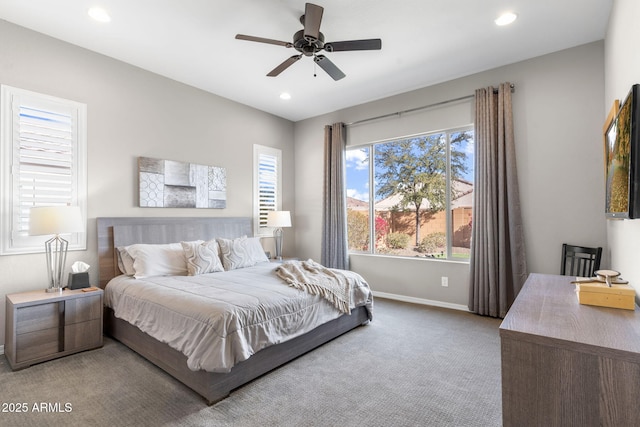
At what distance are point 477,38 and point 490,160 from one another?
1.37 meters

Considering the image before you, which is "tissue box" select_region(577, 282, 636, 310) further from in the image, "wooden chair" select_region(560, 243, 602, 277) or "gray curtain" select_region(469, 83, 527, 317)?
"gray curtain" select_region(469, 83, 527, 317)

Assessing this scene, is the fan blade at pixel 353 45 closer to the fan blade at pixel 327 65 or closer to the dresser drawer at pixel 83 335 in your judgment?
the fan blade at pixel 327 65

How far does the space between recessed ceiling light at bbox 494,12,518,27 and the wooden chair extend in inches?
92.2

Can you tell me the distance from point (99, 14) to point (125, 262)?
2430 mm

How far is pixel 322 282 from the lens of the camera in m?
3.18

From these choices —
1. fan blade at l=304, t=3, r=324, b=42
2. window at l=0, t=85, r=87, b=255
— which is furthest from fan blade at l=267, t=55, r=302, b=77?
window at l=0, t=85, r=87, b=255

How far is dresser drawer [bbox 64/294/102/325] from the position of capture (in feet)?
9.36

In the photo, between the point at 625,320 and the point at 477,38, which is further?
the point at 477,38

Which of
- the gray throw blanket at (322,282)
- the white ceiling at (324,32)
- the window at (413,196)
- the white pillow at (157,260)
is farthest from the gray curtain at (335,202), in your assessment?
the white pillow at (157,260)

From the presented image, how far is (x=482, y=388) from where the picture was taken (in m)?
2.31

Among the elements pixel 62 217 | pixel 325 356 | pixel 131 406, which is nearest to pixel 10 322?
pixel 62 217

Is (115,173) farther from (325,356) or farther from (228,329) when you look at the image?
(325,356)

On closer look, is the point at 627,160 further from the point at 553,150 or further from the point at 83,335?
the point at 83,335

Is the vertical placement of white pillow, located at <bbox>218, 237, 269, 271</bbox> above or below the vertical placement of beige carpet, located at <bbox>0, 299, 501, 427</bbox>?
above
